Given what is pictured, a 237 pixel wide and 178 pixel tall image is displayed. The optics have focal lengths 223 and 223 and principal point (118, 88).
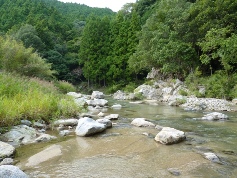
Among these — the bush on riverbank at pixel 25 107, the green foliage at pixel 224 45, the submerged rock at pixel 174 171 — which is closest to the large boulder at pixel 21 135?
the bush on riverbank at pixel 25 107

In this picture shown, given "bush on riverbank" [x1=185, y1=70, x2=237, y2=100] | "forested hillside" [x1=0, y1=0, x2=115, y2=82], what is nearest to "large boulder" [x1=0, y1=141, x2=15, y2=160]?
"bush on riverbank" [x1=185, y1=70, x2=237, y2=100]

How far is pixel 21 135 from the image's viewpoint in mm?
4672

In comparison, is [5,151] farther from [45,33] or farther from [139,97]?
[45,33]

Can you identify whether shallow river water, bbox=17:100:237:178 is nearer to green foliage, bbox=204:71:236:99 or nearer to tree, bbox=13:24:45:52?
green foliage, bbox=204:71:236:99

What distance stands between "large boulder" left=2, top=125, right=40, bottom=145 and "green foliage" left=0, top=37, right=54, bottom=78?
8.95 metres

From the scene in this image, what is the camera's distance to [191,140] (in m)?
4.72

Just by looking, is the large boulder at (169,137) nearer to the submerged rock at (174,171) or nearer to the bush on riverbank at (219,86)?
the submerged rock at (174,171)

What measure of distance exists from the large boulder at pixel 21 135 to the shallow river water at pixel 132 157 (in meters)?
0.38

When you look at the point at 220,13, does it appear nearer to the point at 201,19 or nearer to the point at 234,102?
the point at 201,19

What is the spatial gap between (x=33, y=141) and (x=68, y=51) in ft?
112

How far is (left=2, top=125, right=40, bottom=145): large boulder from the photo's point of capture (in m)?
4.47

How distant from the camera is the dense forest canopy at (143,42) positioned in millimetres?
15258

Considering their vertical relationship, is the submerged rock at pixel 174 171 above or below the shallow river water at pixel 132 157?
above

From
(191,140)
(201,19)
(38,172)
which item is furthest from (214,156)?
(201,19)
